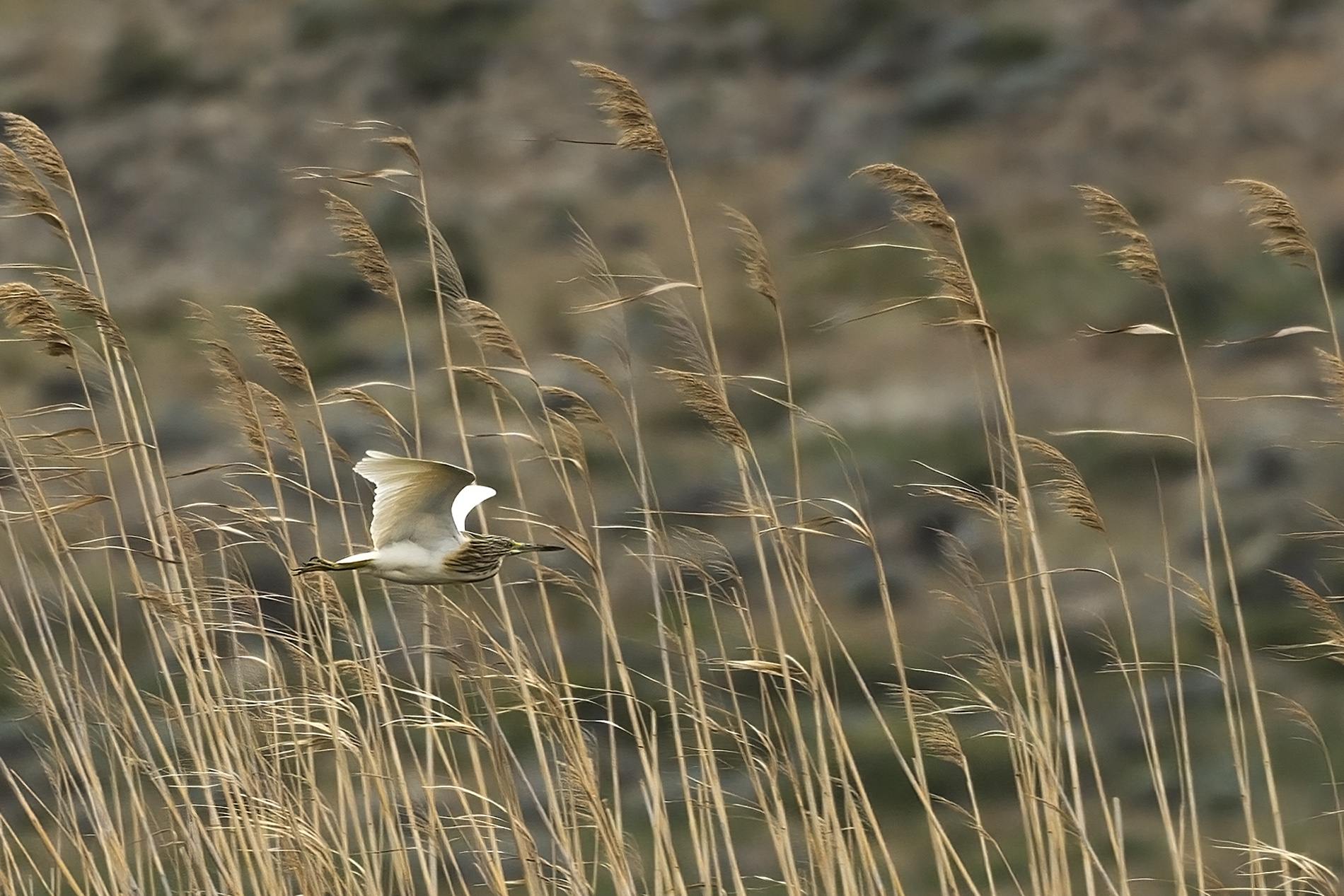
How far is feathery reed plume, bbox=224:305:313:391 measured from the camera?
2.81m

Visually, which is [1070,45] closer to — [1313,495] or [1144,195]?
[1144,195]

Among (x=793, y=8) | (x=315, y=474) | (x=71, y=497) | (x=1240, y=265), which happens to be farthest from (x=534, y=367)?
(x=71, y=497)

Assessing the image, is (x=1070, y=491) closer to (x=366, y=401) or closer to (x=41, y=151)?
(x=366, y=401)

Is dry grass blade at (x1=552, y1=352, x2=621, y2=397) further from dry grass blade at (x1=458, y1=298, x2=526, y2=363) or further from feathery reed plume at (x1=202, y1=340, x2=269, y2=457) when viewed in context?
feathery reed plume at (x1=202, y1=340, x2=269, y2=457)

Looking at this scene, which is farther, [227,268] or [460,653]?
[227,268]

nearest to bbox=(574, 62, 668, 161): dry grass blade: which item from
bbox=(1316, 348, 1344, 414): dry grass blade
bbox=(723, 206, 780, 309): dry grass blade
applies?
bbox=(723, 206, 780, 309): dry grass blade

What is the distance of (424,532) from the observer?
2.58 meters

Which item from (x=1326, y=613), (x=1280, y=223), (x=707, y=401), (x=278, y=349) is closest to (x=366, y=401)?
(x=278, y=349)

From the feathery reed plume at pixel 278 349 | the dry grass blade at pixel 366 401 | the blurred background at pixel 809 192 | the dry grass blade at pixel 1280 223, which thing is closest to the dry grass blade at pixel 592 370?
the dry grass blade at pixel 366 401

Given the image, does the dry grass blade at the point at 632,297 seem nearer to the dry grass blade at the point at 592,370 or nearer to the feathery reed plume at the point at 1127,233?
the dry grass blade at the point at 592,370

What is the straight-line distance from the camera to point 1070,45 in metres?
23.3

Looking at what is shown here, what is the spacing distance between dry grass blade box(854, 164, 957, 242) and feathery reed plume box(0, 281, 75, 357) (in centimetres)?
125

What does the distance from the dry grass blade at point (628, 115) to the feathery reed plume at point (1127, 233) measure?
2.23 ft

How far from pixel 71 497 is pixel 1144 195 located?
1953cm
